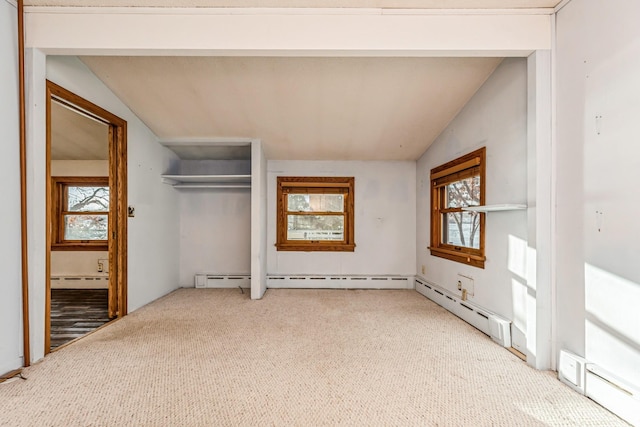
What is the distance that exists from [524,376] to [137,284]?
13.2 feet

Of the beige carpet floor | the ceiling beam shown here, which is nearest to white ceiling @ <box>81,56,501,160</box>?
the ceiling beam

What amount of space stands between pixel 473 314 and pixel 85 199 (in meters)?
6.06

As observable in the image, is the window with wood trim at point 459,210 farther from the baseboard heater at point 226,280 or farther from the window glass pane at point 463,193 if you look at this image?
the baseboard heater at point 226,280

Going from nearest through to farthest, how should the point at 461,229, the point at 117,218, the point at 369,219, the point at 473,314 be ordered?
the point at 473,314, the point at 117,218, the point at 461,229, the point at 369,219

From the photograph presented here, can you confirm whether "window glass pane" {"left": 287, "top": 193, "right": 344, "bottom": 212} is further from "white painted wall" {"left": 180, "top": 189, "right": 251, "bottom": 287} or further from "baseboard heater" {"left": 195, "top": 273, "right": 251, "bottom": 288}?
"baseboard heater" {"left": 195, "top": 273, "right": 251, "bottom": 288}

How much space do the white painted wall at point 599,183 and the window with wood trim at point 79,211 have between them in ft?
19.9

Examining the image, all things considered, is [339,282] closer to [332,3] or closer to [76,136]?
[332,3]

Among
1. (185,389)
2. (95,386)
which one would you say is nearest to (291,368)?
(185,389)

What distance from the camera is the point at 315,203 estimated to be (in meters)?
5.27

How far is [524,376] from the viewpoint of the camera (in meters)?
2.21

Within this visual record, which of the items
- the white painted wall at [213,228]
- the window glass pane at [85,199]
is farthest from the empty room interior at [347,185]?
the window glass pane at [85,199]

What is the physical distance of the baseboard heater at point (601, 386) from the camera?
66.8 inches

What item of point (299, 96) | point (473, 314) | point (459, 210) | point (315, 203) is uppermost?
point (299, 96)

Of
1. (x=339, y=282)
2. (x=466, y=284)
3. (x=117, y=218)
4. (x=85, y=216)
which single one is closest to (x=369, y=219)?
(x=339, y=282)
